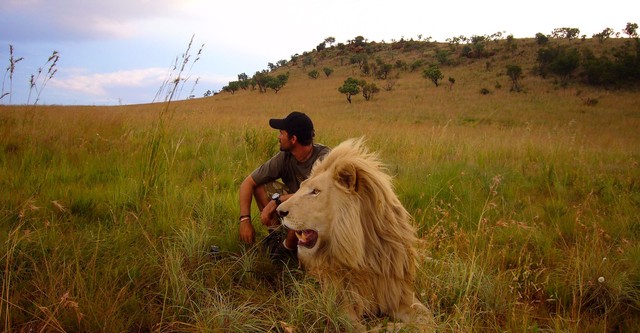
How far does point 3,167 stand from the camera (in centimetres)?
455

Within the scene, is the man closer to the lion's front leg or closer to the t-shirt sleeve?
the t-shirt sleeve

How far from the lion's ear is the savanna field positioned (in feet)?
2.24

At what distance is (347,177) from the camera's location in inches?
102

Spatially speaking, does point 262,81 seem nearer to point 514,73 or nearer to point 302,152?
point 514,73

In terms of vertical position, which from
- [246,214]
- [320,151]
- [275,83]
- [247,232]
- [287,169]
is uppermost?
[275,83]

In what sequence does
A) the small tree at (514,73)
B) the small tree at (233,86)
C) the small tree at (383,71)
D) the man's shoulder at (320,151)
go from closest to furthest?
1. the man's shoulder at (320,151)
2. the small tree at (514,73)
3. the small tree at (383,71)
4. the small tree at (233,86)

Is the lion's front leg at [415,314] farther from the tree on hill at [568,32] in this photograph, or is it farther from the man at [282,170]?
the tree on hill at [568,32]

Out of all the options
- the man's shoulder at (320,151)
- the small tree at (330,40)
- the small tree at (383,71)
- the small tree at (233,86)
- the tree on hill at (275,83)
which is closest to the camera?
the man's shoulder at (320,151)

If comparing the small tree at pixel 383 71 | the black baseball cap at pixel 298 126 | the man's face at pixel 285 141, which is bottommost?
the man's face at pixel 285 141

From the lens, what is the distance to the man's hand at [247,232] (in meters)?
3.57

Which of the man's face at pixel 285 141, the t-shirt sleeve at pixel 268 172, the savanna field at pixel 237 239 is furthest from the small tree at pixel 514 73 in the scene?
the man's face at pixel 285 141

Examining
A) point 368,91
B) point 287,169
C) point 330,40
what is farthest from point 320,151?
point 330,40

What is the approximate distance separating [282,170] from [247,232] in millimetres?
697

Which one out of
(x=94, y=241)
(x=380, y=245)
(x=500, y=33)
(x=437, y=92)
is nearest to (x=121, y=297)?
(x=94, y=241)
